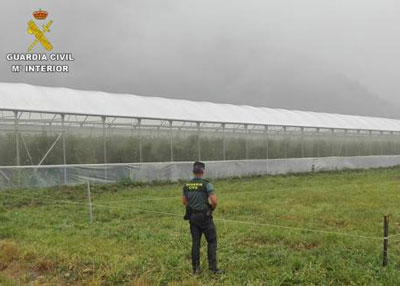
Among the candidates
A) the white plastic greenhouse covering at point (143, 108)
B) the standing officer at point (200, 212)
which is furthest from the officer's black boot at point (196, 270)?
the white plastic greenhouse covering at point (143, 108)

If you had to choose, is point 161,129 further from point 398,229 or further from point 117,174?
point 398,229

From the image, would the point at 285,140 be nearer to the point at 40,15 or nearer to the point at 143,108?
the point at 143,108

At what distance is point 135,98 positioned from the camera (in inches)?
898

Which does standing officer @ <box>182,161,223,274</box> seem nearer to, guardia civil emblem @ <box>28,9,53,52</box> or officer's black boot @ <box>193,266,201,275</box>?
officer's black boot @ <box>193,266,201,275</box>

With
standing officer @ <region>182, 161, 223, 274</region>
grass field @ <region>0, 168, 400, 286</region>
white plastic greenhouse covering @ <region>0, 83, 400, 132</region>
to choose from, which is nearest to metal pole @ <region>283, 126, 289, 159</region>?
white plastic greenhouse covering @ <region>0, 83, 400, 132</region>

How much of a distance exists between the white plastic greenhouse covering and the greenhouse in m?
0.04

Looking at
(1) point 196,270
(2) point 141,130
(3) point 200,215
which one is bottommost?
(1) point 196,270

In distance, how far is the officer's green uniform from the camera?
5.88 metres

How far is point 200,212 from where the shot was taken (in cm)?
588

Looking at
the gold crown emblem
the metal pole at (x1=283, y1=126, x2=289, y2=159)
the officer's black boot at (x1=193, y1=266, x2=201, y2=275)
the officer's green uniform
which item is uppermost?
the gold crown emblem

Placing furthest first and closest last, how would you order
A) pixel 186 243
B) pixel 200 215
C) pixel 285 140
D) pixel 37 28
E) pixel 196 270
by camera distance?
pixel 285 140 → pixel 37 28 → pixel 186 243 → pixel 196 270 → pixel 200 215

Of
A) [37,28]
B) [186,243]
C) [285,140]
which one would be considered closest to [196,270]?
[186,243]

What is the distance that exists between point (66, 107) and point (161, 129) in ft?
16.4

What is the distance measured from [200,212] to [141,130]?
49.2 feet
